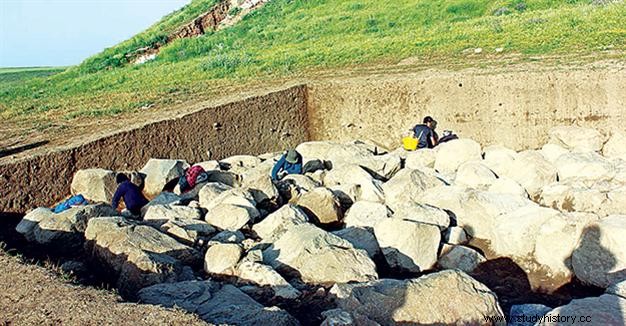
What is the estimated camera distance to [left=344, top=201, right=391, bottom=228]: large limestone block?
966cm

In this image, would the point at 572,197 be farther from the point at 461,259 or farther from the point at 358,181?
the point at 358,181

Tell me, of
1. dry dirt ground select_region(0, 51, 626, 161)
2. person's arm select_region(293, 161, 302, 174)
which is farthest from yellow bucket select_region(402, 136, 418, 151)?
person's arm select_region(293, 161, 302, 174)

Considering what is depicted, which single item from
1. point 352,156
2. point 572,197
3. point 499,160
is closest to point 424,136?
point 352,156

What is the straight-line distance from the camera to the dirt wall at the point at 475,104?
12.0m

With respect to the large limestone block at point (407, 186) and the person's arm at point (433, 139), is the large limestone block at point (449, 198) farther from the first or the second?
the person's arm at point (433, 139)

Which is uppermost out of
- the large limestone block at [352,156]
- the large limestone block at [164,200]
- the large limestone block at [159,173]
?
the large limestone block at [159,173]

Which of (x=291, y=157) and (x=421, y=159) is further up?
(x=291, y=157)

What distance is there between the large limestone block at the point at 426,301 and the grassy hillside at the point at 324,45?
29.8 ft

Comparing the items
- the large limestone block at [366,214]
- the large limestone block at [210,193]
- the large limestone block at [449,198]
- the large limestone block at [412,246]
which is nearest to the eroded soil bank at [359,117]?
the large limestone block at [210,193]

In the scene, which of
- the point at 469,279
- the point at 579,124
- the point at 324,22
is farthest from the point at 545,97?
the point at 324,22

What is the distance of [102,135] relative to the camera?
12141 millimetres

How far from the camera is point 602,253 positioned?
786 centimetres

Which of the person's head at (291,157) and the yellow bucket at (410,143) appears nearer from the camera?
the person's head at (291,157)

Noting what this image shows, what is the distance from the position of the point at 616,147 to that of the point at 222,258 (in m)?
6.97
